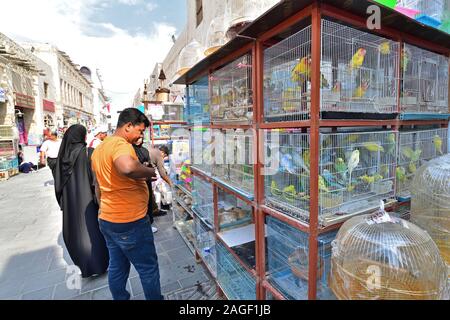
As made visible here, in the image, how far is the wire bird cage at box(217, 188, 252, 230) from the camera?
7.42ft

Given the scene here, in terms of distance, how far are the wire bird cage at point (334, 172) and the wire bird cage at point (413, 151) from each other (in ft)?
0.41

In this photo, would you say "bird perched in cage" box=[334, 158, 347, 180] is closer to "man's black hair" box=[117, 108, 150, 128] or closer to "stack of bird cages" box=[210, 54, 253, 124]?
"stack of bird cages" box=[210, 54, 253, 124]

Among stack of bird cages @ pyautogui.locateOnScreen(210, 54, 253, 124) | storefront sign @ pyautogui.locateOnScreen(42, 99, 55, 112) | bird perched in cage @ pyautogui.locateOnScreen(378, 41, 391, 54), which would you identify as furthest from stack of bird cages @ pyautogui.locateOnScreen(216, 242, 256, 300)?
storefront sign @ pyautogui.locateOnScreen(42, 99, 55, 112)

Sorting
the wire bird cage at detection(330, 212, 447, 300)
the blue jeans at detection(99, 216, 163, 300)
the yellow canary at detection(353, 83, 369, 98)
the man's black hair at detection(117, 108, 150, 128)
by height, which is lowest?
the blue jeans at detection(99, 216, 163, 300)

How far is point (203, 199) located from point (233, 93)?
1.26m

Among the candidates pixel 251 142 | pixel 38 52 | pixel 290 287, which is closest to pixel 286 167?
pixel 251 142

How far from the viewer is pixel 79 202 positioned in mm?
2352

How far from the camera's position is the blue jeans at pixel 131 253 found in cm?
167

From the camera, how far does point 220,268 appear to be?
2.19 m

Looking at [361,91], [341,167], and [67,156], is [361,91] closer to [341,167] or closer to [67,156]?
[341,167]

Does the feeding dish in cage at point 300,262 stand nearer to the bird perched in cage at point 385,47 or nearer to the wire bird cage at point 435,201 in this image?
the wire bird cage at point 435,201

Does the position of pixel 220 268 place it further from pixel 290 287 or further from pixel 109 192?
pixel 109 192

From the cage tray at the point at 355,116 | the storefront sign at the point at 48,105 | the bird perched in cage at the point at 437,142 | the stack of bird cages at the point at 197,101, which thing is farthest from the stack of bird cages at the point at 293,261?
the storefront sign at the point at 48,105

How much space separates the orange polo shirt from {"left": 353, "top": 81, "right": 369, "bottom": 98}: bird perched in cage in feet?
4.84
